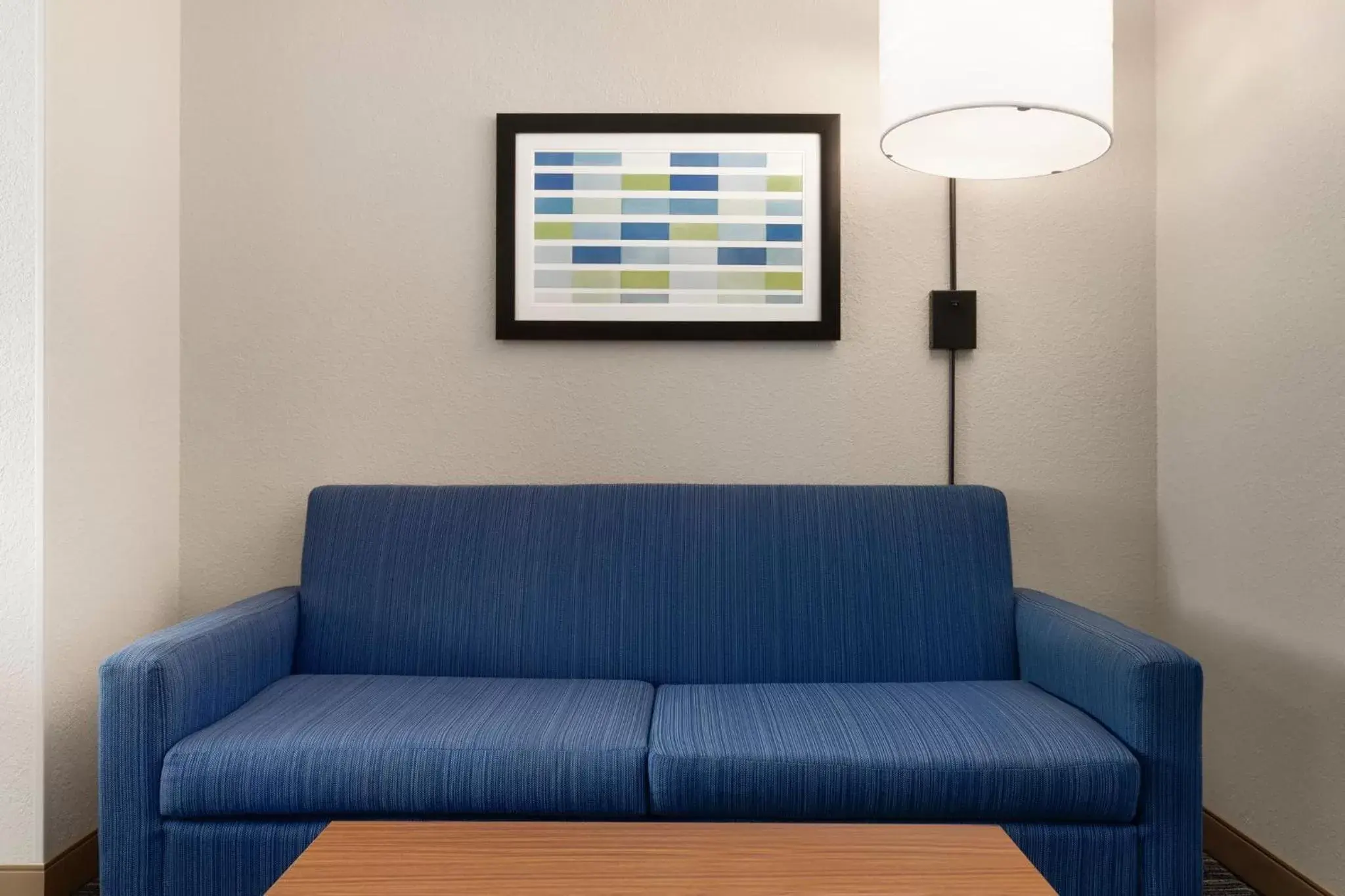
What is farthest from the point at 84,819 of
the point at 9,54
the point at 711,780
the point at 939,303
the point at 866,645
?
the point at 939,303

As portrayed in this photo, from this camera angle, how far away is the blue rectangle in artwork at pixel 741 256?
2.28 metres

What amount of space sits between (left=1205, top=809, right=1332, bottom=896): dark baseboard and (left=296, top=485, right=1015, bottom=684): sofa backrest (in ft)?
1.97

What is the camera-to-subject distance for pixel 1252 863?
1.87 m

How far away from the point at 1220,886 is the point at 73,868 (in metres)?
2.41

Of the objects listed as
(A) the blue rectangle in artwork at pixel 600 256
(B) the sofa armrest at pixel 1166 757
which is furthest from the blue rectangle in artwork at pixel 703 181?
(B) the sofa armrest at pixel 1166 757

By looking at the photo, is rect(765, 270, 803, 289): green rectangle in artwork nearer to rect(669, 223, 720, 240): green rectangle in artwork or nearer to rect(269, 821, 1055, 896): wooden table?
rect(669, 223, 720, 240): green rectangle in artwork

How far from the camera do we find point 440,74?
229 cm

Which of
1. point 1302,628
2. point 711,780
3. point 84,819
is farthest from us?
point 84,819

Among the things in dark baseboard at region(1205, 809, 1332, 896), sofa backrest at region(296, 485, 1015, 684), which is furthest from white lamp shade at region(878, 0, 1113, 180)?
dark baseboard at region(1205, 809, 1332, 896)

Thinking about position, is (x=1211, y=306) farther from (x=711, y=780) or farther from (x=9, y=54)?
(x=9, y=54)

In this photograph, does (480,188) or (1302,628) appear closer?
(1302,628)

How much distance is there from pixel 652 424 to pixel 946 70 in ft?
3.59

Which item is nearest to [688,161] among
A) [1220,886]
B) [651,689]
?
[651,689]

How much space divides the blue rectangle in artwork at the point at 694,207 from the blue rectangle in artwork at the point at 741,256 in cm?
10
